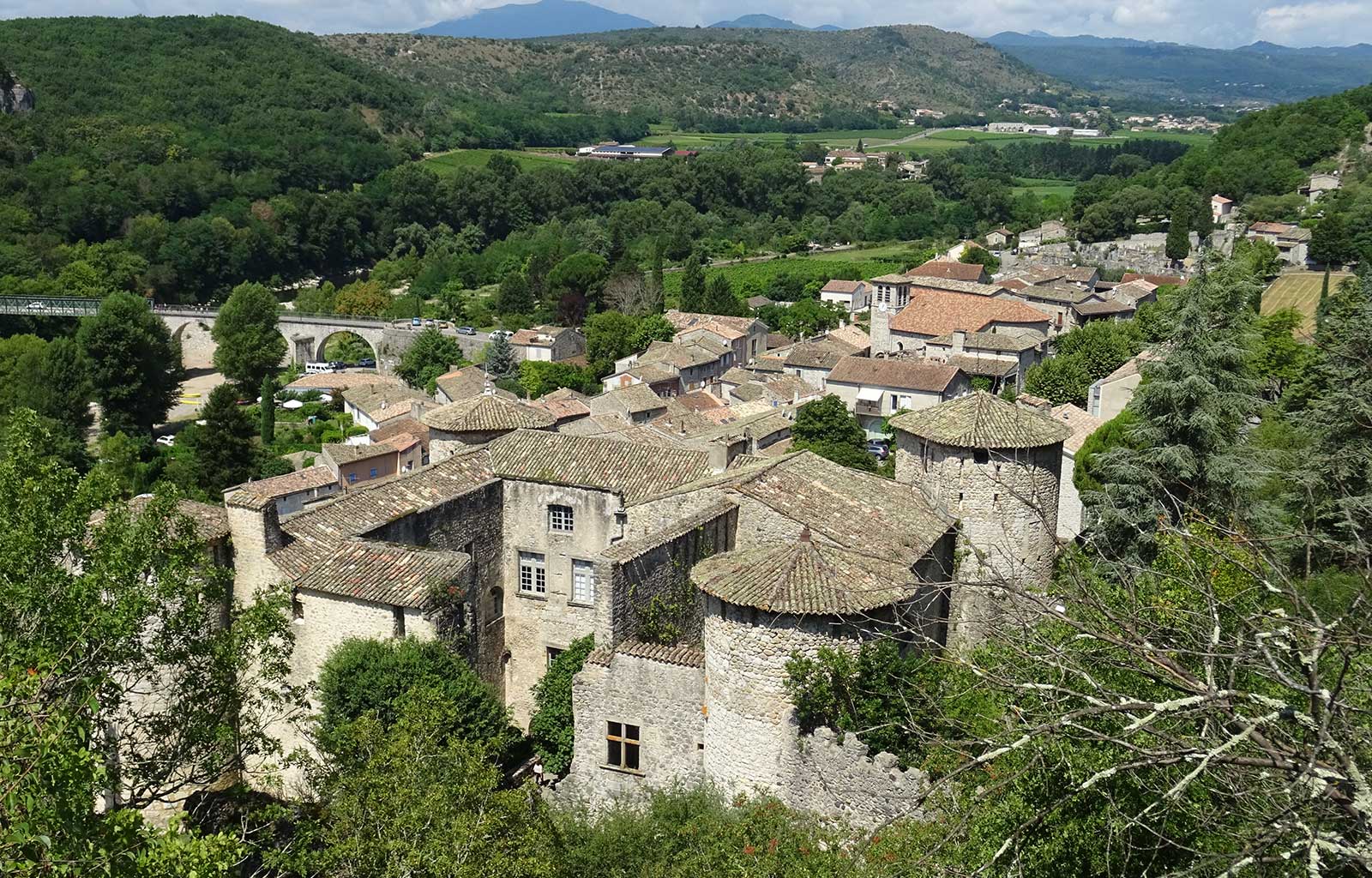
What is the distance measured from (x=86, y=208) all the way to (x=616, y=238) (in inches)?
2308

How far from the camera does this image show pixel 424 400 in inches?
2859

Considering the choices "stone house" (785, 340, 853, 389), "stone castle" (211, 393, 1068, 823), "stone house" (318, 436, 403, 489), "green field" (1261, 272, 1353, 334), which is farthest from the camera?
"stone house" (785, 340, 853, 389)

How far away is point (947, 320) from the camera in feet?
266

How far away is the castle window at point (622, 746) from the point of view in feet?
69.3

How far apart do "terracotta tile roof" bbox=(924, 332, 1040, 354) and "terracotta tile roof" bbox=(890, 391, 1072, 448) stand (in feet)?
149

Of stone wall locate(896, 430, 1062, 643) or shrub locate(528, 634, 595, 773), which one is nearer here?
shrub locate(528, 634, 595, 773)

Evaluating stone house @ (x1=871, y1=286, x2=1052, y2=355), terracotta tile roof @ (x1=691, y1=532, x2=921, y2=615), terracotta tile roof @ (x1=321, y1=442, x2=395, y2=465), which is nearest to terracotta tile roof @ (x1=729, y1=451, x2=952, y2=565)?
terracotta tile roof @ (x1=691, y1=532, x2=921, y2=615)

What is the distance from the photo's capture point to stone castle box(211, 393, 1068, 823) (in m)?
19.2

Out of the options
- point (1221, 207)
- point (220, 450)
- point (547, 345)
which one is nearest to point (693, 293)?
point (547, 345)

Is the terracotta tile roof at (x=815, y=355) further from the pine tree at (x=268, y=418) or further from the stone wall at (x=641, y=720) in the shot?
the stone wall at (x=641, y=720)

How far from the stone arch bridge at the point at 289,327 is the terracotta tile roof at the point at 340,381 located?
8.93m

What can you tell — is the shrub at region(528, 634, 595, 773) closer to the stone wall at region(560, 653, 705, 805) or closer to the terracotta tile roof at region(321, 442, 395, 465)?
the stone wall at region(560, 653, 705, 805)

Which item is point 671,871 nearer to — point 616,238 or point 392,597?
point 392,597

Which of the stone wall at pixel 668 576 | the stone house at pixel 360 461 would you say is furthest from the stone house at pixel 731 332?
the stone wall at pixel 668 576
